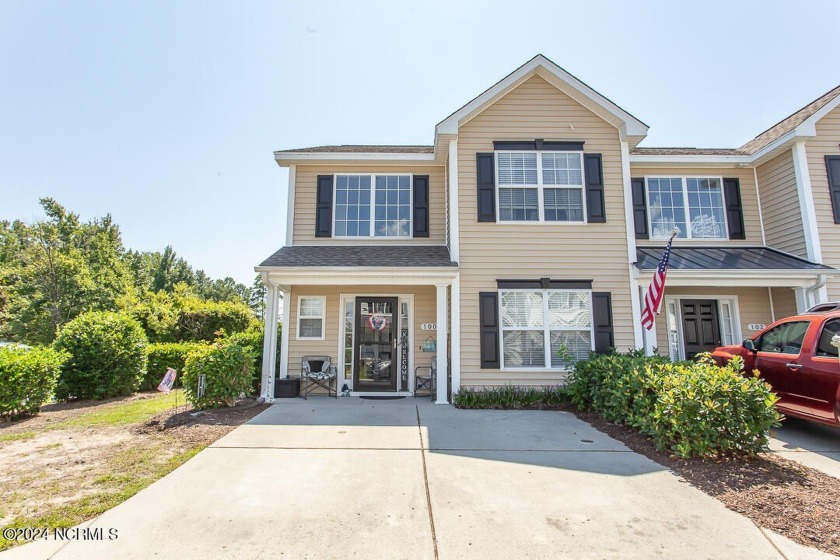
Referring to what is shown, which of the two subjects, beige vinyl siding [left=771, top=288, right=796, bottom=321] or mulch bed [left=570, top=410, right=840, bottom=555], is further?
beige vinyl siding [left=771, top=288, right=796, bottom=321]

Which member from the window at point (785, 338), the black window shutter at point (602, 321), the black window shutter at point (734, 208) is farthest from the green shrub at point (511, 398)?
the black window shutter at point (734, 208)

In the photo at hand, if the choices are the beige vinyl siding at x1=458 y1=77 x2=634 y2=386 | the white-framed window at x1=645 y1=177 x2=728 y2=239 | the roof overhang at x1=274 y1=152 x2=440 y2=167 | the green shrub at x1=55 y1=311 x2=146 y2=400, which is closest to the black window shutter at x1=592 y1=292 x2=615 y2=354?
the beige vinyl siding at x1=458 y1=77 x2=634 y2=386

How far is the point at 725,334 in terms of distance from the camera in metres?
9.15

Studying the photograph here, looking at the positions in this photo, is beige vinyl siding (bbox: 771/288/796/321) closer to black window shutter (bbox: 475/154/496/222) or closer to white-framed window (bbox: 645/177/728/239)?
white-framed window (bbox: 645/177/728/239)

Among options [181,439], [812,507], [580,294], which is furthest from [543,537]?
[580,294]

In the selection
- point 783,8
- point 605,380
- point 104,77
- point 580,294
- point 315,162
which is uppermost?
point 783,8

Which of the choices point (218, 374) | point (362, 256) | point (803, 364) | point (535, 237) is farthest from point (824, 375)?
point (218, 374)

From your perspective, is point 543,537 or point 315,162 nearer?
point 543,537

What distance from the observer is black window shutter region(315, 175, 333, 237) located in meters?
9.50

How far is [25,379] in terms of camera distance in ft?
21.5

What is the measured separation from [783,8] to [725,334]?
689cm

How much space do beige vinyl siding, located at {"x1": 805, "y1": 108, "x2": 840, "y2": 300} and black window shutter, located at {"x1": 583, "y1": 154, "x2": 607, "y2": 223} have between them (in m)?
4.77

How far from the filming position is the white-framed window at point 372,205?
962 cm

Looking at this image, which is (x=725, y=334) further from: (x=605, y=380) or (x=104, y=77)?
(x=104, y=77)
